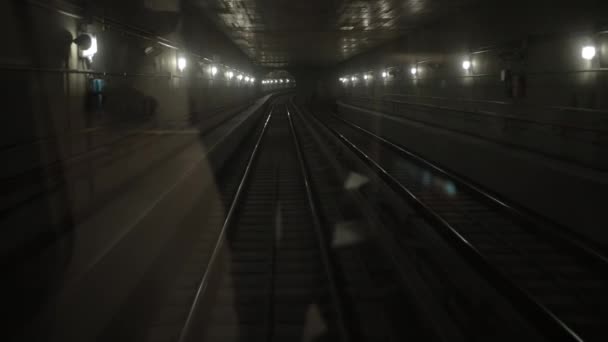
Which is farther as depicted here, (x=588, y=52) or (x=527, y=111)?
(x=527, y=111)

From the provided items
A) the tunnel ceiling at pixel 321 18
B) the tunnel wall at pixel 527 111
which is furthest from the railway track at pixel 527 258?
the tunnel ceiling at pixel 321 18

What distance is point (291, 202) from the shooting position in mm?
8867

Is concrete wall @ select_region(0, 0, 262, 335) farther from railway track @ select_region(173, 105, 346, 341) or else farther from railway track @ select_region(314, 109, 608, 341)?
railway track @ select_region(314, 109, 608, 341)

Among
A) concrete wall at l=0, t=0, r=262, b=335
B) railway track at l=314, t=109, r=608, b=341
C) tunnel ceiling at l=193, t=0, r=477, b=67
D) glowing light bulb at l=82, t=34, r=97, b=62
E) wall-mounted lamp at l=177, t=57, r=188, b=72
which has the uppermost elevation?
tunnel ceiling at l=193, t=0, r=477, b=67

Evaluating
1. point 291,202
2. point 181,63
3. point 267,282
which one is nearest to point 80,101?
point 291,202

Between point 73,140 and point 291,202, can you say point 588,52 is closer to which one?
point 291,202

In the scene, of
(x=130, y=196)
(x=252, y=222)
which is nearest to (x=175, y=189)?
(x=130, y=196)

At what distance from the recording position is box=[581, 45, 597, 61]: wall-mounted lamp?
343 inches

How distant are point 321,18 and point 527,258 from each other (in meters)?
13.9

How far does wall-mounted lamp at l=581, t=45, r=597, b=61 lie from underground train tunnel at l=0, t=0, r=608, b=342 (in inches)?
2.2

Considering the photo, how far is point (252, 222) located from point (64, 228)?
9.61ft

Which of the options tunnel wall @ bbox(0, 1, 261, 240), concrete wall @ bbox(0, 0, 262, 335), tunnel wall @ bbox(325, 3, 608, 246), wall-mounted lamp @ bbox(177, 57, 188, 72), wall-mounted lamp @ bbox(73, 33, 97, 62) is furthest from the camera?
wall-mounted lamp @ bbox(177, 57, 188, 72)

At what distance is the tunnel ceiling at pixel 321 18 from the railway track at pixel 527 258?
7.81 meters

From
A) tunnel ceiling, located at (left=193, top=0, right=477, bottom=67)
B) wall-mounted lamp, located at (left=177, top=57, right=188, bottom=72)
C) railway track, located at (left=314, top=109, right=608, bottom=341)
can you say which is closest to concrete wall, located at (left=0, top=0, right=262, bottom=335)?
wall-mounted lamp, located at (left=177, top=57, right=188, bottom=72)
